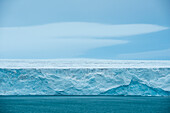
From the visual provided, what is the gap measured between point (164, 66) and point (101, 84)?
2.94 metres

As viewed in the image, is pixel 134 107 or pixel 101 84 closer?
pixel 134 107

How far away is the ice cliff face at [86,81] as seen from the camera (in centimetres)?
1265

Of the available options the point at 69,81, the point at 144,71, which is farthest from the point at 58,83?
the point at 144,71

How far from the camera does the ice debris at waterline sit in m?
12.7

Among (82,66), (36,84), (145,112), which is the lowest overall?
(145,112)

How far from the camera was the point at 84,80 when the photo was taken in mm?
12883

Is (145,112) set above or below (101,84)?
below

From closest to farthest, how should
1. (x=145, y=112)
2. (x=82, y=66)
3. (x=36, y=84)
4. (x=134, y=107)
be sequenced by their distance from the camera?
1. (x=145, y=112)
2. (x=134, y=107)
3. (x=36, y=84)
4. (x=82, y=66)

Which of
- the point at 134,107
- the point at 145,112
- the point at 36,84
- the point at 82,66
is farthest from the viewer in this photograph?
the point at 82,66

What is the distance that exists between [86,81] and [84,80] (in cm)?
10

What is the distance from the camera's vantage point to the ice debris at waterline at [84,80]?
12.7m

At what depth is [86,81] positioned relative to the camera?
12875 millimetres

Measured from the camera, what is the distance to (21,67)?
12.8m

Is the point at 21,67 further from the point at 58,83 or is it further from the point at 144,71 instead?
the point at 144,71
